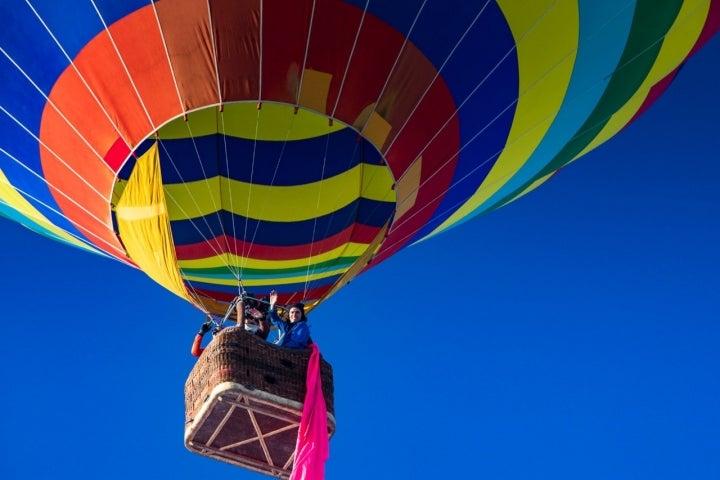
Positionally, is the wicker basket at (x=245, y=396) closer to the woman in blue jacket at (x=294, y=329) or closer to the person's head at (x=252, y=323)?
the woman in blue jacket at (x=294, y=329)

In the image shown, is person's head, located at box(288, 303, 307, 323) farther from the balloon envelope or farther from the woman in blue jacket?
the balloon envelope

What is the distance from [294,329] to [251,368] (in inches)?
20.2

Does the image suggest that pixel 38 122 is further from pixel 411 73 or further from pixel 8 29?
pixel 411 73

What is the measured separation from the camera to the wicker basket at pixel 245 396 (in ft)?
19.1

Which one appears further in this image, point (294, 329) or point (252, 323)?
point (252, 323)

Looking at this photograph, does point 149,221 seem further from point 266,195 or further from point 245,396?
point 245,396

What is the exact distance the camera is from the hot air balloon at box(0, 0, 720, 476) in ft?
19.8

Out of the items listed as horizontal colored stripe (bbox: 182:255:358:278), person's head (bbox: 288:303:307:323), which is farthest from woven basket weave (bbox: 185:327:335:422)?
horizontal colored stripe (bbox: 182:255:358:278)

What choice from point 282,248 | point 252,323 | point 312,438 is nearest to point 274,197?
point 282,248

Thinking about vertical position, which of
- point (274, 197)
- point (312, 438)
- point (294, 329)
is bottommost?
point (312, 438)

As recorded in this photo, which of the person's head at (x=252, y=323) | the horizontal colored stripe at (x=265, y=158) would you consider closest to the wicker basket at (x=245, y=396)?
the person's head at (x=252, y=323)

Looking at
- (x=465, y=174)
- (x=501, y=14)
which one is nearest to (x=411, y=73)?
(x=501, y=14)

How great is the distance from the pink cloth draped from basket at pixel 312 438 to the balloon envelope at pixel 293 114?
1206 millimetres

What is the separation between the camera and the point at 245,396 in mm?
5809
